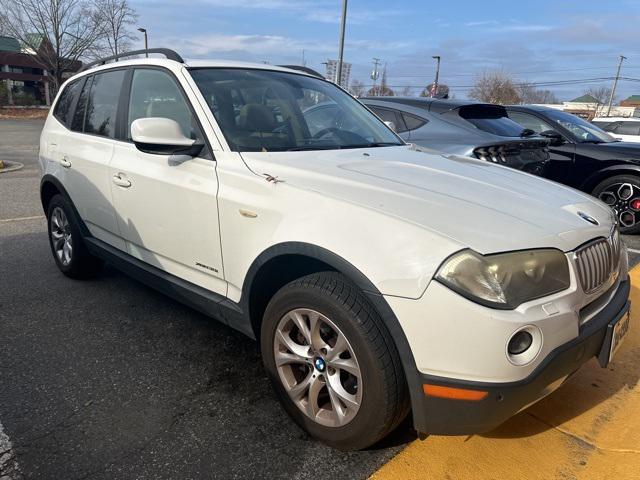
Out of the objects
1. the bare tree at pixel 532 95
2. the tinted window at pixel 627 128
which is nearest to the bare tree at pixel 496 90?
Answer: the bare tree at pixel 532 95

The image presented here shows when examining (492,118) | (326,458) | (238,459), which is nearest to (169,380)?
(238,459)

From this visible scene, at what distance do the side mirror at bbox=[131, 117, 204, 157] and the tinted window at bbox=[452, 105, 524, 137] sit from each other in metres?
3.87

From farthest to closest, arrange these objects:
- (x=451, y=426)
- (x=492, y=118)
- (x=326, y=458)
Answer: (x=492, y=118), (x=326, y=458), (x=451, y=426)

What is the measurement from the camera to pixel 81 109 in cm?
414

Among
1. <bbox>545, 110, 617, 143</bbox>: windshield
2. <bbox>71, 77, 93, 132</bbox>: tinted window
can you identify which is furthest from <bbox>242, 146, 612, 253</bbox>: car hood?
<bbox>545, 110, 617, 143</bbox>: windshield

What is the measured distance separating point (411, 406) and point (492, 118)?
4804mm

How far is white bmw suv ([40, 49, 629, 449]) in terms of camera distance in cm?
184

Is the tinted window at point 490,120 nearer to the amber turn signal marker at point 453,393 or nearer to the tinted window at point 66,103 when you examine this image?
the tinted window at point 66,103

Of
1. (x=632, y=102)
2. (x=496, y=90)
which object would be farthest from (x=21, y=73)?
(x=632, y=102)

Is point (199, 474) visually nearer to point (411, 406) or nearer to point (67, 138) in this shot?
point (411, 406)

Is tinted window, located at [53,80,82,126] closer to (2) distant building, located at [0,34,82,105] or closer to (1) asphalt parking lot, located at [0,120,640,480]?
(1) asphalt parking lot, located at [0,120,640,480]

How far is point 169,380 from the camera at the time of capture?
2.87 meters

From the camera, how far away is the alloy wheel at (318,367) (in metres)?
2.16

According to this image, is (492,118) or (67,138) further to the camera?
(492,118)
